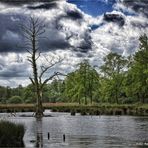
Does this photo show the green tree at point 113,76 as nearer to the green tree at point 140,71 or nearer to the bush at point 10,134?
the green tree at point 140,71

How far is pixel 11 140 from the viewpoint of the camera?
1236 inches

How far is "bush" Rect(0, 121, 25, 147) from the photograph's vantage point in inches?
1214

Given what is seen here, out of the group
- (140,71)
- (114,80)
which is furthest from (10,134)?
(114,80)

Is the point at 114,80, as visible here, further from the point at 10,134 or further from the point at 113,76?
the point at 10,134

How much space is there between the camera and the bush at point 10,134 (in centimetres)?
3083

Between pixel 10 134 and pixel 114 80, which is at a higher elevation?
pixel 114 80

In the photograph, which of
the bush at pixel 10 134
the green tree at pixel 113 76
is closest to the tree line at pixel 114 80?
the green tree at pixel 113 76

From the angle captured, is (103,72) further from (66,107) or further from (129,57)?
(66,107)

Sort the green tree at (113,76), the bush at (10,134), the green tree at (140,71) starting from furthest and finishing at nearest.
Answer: the green tree at (113,76) → the green tree at (140,71) → the bush at (10,134)

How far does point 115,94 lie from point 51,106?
17.6m

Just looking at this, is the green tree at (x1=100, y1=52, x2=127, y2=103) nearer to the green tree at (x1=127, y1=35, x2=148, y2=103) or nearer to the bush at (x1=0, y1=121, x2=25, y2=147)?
the green tree at (x1=127, y1=35, x2=148, y2=103)

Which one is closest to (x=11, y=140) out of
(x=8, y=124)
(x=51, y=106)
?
(x=8, y=124)

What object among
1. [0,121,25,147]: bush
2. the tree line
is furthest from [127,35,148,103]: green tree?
[0,121,25,147]: bush

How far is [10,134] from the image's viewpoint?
3134cm
